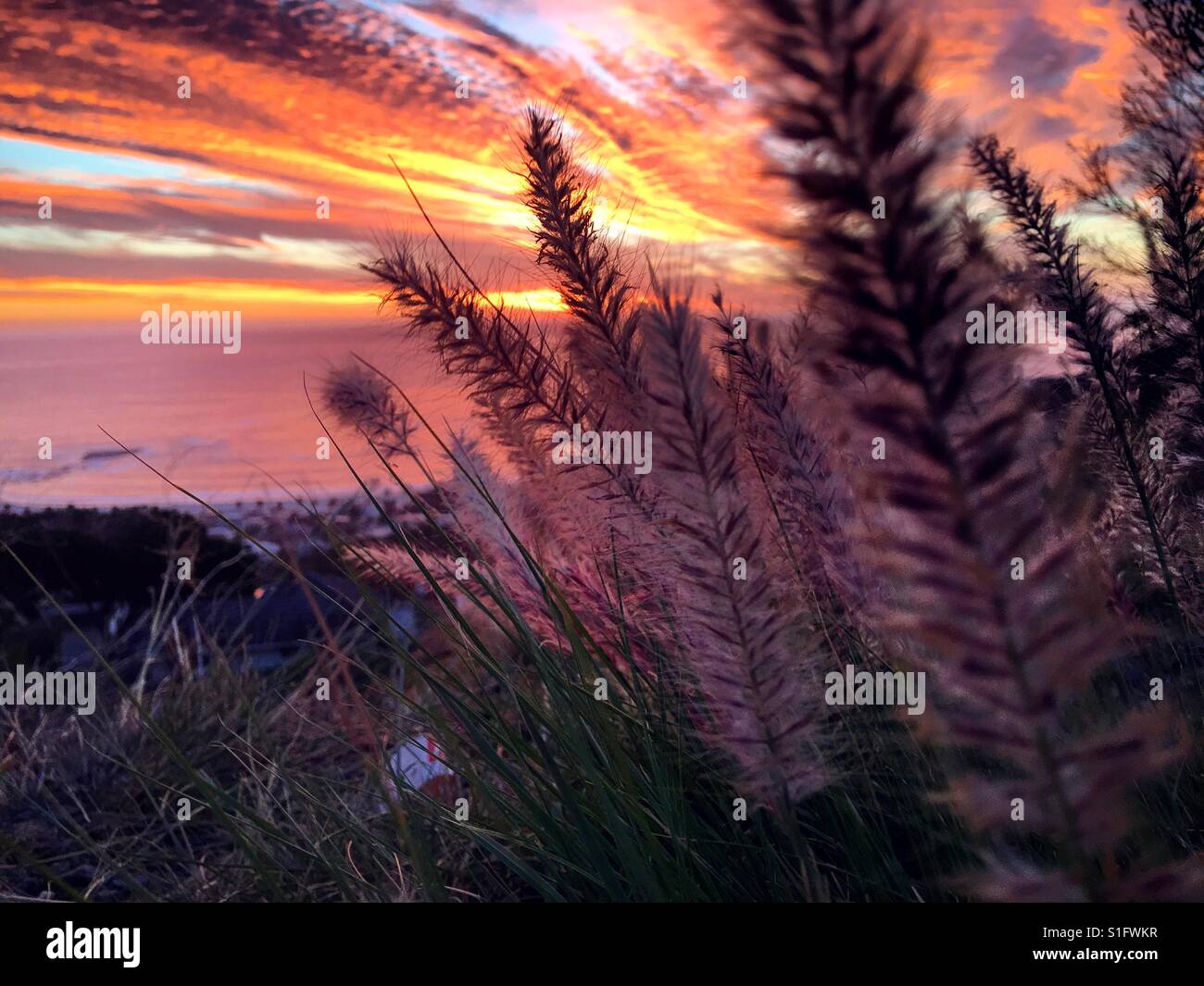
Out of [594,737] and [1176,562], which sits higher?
[1176,562]

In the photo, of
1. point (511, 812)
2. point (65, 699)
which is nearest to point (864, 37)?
point (511, 812)

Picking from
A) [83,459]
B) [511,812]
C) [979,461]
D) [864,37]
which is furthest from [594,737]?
[83,459]

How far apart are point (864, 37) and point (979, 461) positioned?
229 millimetres

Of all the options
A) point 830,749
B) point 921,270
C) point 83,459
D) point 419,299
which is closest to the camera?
point 921,270

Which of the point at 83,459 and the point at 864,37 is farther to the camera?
the point at 83,459

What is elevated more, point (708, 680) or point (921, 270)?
point (921, 270)

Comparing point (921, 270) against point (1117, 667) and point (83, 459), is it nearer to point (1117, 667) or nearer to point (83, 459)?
point (1117, 667)

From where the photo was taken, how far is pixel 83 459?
1.75m

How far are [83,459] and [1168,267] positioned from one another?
2101mm
